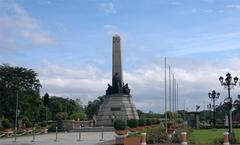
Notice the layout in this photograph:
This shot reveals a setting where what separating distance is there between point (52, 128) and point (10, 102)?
1544cm

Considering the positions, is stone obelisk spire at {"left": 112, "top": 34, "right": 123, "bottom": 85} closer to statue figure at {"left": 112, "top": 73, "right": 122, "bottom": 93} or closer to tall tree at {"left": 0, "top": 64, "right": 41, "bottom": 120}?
statue figure at {"left": 112, "top": 73, "right": 122, "bottom": 93}

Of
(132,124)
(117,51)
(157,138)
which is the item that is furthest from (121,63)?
(157,138)

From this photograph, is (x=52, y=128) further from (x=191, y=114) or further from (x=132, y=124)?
(x=191, y=114)

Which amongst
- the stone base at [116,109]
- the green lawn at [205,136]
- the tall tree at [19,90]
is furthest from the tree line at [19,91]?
the green lawn at [205,136]

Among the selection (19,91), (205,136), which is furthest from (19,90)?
(205,136)

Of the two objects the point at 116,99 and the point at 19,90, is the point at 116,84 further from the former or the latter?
the point at 19,90

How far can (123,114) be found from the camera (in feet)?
230

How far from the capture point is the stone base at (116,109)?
7006 centimetres

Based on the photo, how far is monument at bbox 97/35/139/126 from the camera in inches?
2739

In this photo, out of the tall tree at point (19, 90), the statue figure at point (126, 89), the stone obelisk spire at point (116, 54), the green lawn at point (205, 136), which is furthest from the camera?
the tall tree at point (19, 90)

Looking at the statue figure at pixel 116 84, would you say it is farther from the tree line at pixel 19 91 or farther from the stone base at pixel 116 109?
the tree line at pixel 19 91

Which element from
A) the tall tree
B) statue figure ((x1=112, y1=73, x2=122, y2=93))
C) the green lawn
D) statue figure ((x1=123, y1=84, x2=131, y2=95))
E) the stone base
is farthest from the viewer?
the tall tree

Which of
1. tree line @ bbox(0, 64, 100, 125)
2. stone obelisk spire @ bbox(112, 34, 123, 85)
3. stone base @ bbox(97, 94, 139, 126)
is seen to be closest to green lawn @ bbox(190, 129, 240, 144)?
stone base @ bbox(97, 94, 139, 126)

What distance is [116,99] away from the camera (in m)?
71.2
